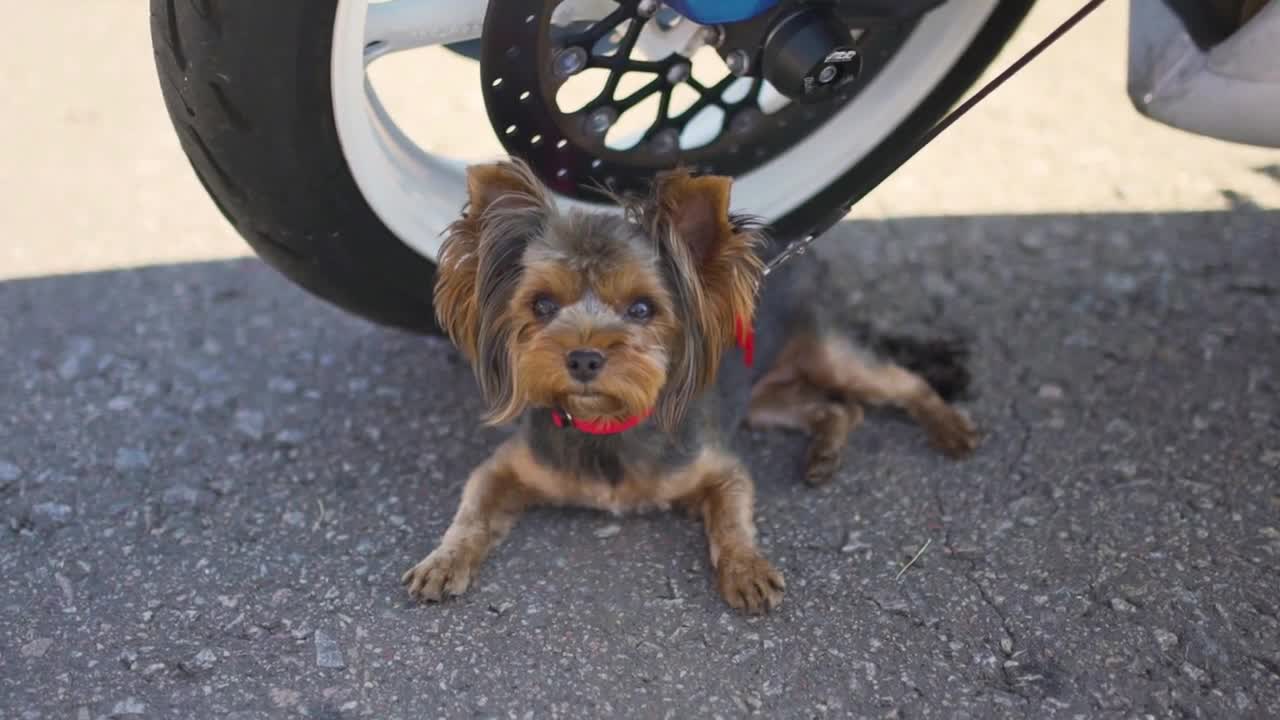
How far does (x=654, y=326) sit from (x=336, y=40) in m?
1.03

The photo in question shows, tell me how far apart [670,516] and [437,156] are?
1.32 meters

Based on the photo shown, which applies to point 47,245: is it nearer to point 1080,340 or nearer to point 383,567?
point 383,567

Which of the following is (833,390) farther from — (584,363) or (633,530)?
(584,363)

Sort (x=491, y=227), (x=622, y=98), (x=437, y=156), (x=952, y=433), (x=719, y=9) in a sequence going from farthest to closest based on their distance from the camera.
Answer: (x=952, y=433) → (x=437, y=156) → (x=622, y=98) → (x=719, y=9) → (x=491, y=227)

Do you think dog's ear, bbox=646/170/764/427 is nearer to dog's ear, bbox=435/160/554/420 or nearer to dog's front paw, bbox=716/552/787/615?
dog's ear, bbox=435/160/554/420

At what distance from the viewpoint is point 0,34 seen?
7.24 meters

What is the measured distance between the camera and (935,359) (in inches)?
173

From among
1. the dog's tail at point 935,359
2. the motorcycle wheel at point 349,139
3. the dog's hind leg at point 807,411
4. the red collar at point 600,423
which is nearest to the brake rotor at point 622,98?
the motorcycle wheel at point 349,139

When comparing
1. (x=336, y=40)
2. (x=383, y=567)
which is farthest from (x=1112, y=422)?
(x=336, y=40)

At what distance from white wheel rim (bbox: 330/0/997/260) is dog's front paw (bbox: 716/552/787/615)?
1166 millimetres

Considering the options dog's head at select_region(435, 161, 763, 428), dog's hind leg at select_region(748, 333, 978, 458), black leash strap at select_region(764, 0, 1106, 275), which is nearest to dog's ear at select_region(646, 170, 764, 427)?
dog's head at select_region(435, 161, 763, 428)

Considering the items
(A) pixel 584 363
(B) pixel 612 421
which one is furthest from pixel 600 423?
(A) pixel 584 363

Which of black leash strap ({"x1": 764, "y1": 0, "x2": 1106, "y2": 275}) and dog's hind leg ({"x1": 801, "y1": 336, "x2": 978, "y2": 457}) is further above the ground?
black leash strap ({"x1": 764, "y1": 0, "x2": 1106, "y2": 275})

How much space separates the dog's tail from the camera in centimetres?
429
